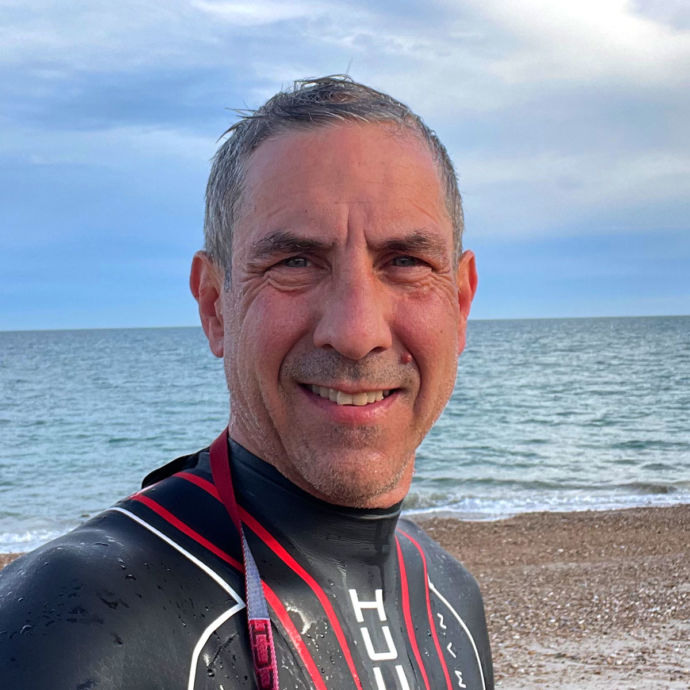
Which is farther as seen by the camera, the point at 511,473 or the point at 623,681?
the point at 511,473

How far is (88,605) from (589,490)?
18.7 metres

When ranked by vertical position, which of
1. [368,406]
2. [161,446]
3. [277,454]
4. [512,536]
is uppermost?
[368,406]

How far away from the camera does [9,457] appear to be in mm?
27828

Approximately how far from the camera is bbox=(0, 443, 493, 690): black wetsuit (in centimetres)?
152

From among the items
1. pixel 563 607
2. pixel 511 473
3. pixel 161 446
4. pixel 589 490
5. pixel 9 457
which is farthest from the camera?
pixel 161 446

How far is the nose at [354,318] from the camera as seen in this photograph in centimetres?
176

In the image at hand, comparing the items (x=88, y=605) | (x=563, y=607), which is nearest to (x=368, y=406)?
(x=88, y=605)

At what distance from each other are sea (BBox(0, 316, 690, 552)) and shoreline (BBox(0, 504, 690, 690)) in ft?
6.68

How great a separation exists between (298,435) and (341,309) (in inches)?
12.4

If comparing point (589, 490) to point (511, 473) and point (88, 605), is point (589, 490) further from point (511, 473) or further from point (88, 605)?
point (88, 605)

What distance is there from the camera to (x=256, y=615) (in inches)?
68.6

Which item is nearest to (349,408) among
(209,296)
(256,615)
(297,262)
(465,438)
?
(297,262)

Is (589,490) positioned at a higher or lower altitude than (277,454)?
lower

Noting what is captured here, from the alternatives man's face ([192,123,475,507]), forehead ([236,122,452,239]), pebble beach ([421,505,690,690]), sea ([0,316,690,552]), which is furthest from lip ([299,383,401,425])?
sea ([0,316,690,552])
